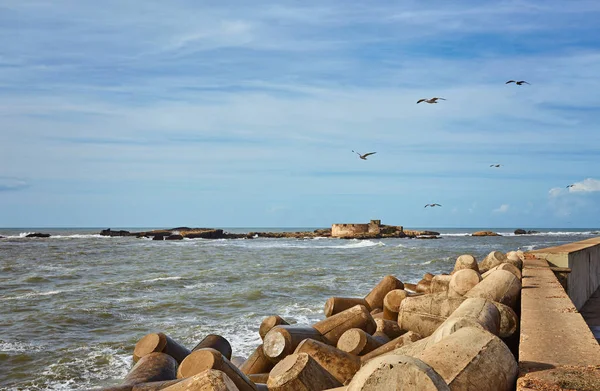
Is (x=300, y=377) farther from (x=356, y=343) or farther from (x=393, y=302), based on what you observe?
(x=393, y=302)

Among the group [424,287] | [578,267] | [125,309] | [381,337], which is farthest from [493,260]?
[125,309]

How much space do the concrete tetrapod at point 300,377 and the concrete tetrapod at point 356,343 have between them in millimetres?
1973

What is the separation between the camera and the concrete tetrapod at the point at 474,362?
14.9 feet

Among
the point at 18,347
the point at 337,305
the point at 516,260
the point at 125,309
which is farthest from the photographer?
the point at 125,309

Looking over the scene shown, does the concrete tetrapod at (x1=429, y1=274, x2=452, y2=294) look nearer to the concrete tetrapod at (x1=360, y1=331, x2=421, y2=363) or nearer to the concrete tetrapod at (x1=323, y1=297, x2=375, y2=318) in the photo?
the concrete tetrapod at (x1=323, y1=297, x2=375, y2=318)

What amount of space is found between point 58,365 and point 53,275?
1651cm

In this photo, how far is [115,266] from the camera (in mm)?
A: 30656

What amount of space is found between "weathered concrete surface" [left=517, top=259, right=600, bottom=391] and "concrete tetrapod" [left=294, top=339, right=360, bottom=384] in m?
2.21

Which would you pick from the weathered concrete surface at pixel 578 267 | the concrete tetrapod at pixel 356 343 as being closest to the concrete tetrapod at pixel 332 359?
the concrete tetrapod at pixel 356 343

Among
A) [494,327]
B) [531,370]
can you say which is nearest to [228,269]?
[494,327]

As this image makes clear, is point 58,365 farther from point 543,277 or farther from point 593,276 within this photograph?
point 593,276

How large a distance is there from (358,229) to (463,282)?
80170 mm

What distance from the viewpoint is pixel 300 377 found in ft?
20.9

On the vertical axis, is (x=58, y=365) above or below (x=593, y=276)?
below
